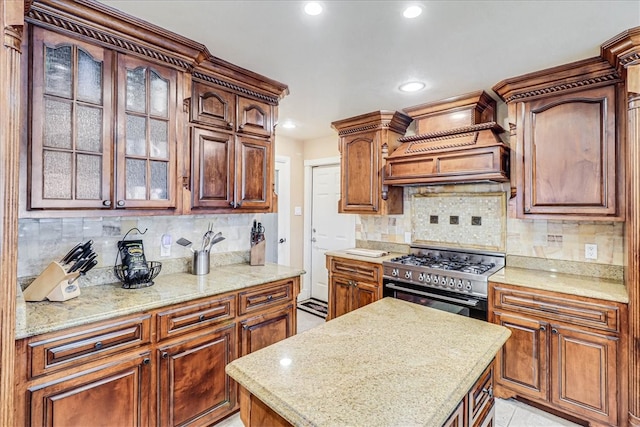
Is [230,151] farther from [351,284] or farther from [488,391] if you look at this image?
[488,391]

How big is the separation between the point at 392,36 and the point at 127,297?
2166 millimetres

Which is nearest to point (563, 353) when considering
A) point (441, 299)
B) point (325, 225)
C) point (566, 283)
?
point (566, 283)

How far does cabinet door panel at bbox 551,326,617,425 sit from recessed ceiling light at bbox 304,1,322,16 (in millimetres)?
2508

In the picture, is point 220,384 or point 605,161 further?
point 605,161

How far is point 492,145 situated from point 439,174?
0.48 m

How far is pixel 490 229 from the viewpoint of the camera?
3.01 meters

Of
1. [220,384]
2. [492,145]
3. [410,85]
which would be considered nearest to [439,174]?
[492,145]

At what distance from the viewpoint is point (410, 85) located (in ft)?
8.61

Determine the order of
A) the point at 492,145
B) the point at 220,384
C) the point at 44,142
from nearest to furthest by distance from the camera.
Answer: the point at 44,142, the point at 220,384, the point at 492,145

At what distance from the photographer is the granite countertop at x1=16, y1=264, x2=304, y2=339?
58.3 inches

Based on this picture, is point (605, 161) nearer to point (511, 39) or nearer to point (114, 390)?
point (511, 39)

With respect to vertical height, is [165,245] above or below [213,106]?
below

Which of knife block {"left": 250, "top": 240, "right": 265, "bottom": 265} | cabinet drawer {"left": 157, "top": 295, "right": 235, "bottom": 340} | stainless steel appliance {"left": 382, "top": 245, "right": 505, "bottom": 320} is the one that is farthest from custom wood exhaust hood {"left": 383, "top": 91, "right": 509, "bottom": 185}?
cabinet drawer {"left": 157, "top": 295, "right": 235, "bottom": 340}

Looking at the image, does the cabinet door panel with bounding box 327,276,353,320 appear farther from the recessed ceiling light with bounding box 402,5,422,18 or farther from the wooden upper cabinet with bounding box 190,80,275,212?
the recessed ceiling light with bounding box 402,5,422,18
